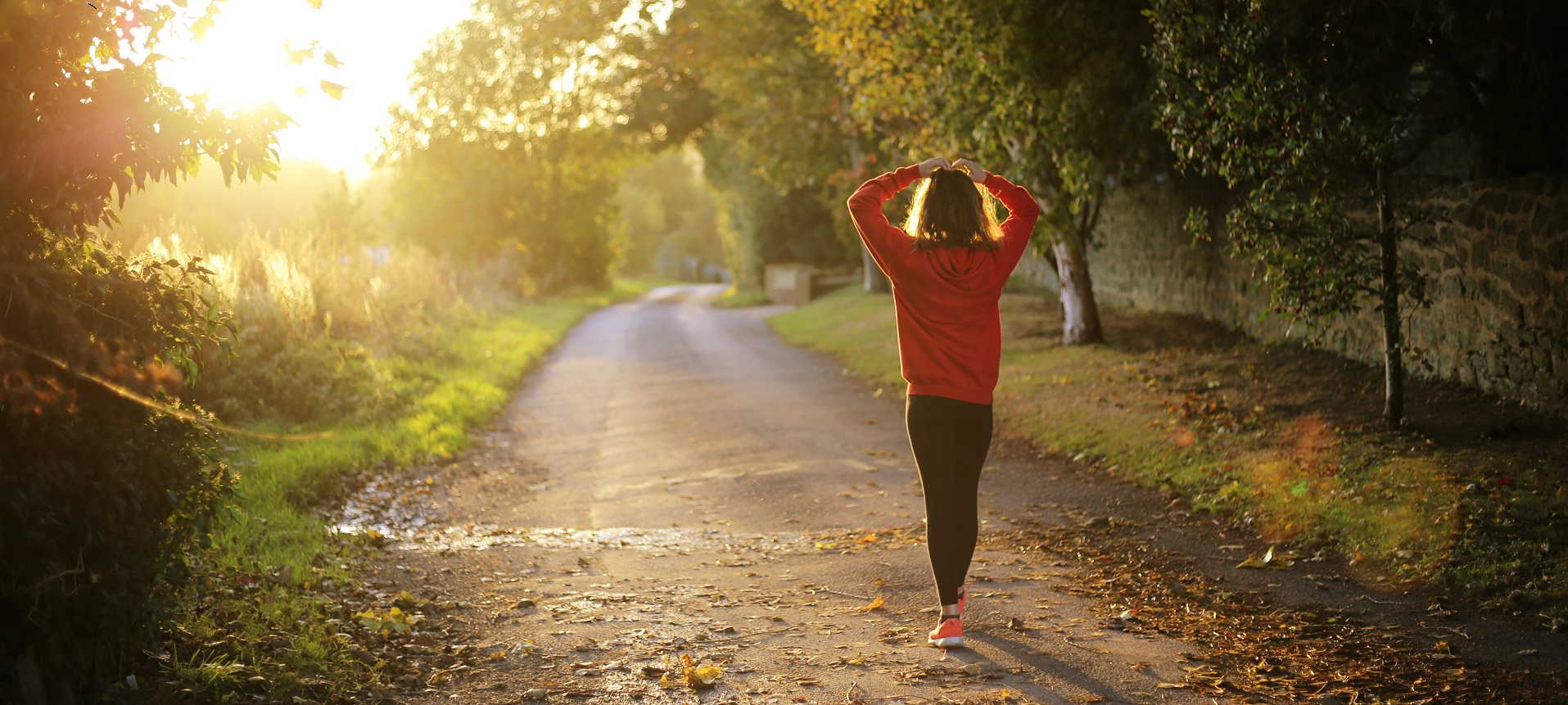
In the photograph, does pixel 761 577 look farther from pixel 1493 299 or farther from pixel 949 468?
pixel 1493 299

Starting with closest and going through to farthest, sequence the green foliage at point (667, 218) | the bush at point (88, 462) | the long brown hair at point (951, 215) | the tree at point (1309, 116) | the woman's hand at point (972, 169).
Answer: the bush at point (88, 462) → the long brown hair at point (951, 215) → the woman's hand at point (972, 169) → the tree at point (1309, 116) → the green foliage at point (667, 218)

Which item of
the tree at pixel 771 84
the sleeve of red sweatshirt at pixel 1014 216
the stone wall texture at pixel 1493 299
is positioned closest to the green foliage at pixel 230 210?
the sleeve of red sweatshirt at pixel 1014 216

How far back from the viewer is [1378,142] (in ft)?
27.7

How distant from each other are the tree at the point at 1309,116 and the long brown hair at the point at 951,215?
15.2 ft

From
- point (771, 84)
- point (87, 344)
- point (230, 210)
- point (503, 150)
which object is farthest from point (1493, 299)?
point (503, 150)

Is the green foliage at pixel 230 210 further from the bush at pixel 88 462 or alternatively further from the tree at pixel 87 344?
the bush at pixel 88 462

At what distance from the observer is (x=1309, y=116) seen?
28.7 feet

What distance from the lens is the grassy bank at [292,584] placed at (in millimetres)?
4965

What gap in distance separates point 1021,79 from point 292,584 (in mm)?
9513

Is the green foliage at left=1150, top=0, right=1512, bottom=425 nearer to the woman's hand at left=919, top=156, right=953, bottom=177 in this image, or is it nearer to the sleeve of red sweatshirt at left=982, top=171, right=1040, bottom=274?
the sleeve of red sweatshirt at left=982, top=171, right=1040, bottom=274

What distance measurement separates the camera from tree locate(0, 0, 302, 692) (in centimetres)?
393

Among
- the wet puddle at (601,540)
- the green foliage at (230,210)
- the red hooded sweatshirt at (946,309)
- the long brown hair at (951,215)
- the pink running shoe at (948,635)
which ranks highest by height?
the green foliage at (230,210)

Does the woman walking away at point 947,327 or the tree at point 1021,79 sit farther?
the tree at point 1021,79

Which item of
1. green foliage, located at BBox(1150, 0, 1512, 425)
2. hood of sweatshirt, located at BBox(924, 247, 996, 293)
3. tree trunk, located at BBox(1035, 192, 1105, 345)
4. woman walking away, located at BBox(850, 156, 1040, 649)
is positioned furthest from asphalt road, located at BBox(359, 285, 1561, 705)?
tree trunk, located at BBox(1035, 192, 1105, 345)
